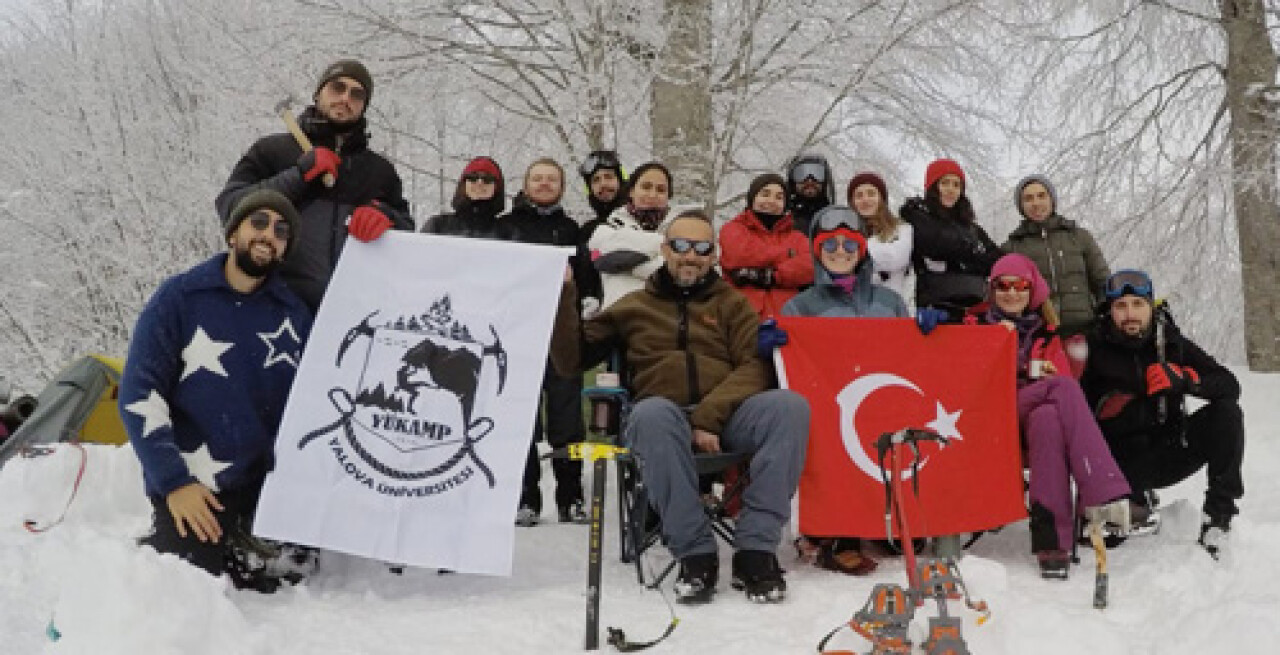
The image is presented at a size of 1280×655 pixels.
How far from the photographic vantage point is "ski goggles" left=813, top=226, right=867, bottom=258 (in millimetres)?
4156

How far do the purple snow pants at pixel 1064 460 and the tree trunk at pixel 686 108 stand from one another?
326cm

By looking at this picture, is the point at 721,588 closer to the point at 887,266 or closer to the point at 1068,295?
the point at 887,266

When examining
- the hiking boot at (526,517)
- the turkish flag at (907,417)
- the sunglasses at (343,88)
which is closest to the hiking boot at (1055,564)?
the turkish flag at (907,417)

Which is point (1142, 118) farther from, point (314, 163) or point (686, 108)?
point (314, 163)

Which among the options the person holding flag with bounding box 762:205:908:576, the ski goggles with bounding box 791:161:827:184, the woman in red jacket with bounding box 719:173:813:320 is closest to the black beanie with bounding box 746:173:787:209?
the woman in red jacket with bounding box 719:173:813:320

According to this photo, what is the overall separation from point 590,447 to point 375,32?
15.9ft

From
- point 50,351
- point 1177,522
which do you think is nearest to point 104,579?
point 1177,522

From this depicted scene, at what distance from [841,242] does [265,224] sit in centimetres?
231

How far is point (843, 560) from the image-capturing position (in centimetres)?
391

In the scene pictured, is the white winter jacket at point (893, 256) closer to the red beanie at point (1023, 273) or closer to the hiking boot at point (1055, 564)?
the red beanie at point (1023, 273)

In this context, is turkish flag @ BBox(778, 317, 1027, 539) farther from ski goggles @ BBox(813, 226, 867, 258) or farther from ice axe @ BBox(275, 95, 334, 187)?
ice axe @ BBox(275, 95, 334, 187)

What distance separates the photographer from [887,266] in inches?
196

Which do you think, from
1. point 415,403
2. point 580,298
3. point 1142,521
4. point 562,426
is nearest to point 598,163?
point 580,298

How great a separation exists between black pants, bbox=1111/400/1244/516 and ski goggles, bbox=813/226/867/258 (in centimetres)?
147
